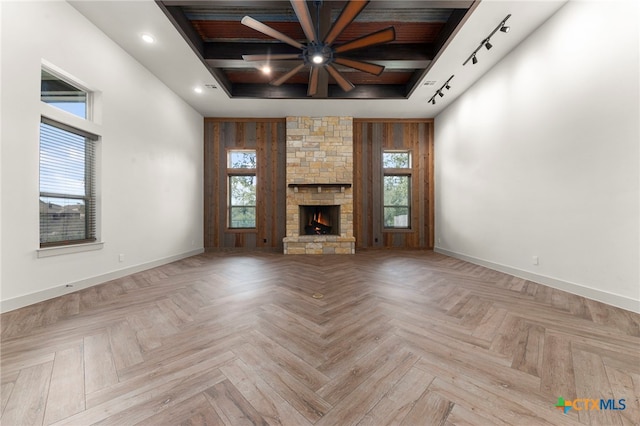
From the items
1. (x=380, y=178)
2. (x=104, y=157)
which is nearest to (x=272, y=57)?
(x=104, y=157)

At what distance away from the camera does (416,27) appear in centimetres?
328

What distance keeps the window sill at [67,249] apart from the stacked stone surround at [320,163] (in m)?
3.34

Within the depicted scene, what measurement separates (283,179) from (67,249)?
394 cm

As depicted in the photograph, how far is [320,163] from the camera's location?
552cm

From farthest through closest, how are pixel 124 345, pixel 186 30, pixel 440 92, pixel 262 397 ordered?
pixel 440 92, pixel 186 30, pixel 124 345, pixel 262 397

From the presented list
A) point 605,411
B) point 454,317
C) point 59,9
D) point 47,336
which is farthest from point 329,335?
point 59,9

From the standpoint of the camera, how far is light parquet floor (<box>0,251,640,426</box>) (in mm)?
1024

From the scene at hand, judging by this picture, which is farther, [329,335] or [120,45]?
[120,45]

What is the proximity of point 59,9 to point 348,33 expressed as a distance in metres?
3.48

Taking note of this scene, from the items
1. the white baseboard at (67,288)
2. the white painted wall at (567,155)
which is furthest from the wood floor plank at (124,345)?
the white painted wall at (567,155)

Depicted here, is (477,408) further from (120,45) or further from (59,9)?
(120,45)

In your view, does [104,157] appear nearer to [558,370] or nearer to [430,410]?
[430,410]

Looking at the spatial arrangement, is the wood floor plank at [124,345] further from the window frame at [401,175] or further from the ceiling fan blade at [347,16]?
the window frame at [401,175]

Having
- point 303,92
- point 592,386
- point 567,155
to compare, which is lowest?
point 592,386
